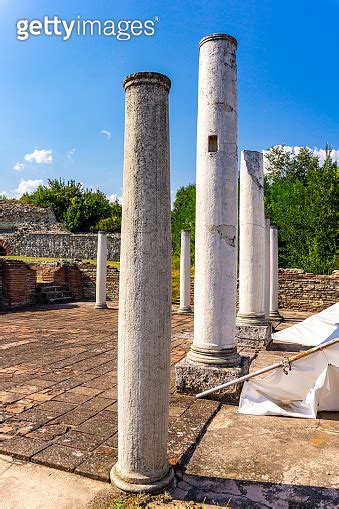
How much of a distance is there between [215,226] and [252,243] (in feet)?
9.16

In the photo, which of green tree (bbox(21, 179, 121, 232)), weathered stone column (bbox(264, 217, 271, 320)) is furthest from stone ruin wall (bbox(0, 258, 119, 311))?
green tree (bbox(21, 179, 121, 232))

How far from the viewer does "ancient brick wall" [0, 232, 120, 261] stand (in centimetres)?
2864

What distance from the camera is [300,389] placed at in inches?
163

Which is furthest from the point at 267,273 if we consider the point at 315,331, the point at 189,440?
the point at 189,440

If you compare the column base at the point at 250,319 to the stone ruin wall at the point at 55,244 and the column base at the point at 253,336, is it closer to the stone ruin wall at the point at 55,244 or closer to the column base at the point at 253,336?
the column base at the point at 253,336

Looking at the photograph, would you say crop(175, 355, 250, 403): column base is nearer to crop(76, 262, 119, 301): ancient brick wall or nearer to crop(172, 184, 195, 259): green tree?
crop(76, 262, 119, 301): ancient brick wall

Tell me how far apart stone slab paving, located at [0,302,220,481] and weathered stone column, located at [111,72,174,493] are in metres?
0.41

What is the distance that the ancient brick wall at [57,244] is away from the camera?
2864 cm

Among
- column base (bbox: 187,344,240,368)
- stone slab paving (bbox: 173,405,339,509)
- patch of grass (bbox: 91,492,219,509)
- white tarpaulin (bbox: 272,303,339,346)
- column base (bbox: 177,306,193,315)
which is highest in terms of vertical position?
white tarpaulin (bbox: 272,303,339,346)

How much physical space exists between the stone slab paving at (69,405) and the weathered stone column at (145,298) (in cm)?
41

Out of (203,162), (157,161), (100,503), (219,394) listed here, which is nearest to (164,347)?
(100,503)

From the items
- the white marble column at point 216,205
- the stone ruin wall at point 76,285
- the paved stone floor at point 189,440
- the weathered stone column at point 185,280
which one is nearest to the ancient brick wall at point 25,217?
the stone ruin wall at point 76,285

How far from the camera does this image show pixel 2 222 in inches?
1332

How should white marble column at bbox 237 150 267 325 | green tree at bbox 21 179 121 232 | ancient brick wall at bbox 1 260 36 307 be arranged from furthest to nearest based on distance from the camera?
green tree at bbox 21 179 121 232
ancient brick wall at bbox 1 260 36 307
white marble column at bbox 237 150 267 325
